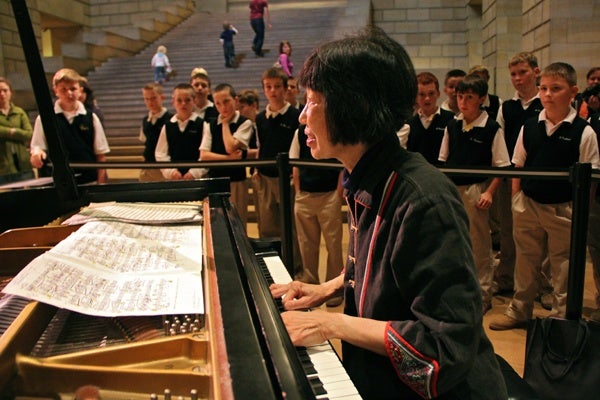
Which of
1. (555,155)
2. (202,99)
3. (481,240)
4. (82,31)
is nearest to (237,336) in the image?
(555,155)

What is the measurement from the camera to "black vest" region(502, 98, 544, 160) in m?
4.50

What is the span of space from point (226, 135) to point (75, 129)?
148 cm

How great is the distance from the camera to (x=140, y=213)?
2312 millimetres

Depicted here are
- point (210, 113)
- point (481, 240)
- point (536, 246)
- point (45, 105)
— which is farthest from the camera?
point (210, 113)

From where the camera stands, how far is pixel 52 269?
1372 mm

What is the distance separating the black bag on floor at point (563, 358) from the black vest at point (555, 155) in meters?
1.29

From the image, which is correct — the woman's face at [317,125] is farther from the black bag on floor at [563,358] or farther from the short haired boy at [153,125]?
the short haired boy at [153,125]

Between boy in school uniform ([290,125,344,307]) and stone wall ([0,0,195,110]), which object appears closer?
boy in school uniform ([290,125,344,307])

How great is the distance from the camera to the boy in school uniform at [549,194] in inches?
138

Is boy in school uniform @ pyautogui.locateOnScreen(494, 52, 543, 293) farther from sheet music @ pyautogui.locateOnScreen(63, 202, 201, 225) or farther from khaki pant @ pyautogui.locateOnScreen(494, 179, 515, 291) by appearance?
sheet music @ pyautogui.locateOnScreen(63, 202, 201, 225)

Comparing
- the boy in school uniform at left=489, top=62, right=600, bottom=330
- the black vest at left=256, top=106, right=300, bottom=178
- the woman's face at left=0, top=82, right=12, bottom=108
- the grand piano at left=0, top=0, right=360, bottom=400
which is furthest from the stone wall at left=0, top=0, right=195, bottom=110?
the grand piano at left=0, top=0, right=360, bottom=400

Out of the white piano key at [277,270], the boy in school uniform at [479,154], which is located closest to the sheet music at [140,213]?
the white piano key at [277,270]

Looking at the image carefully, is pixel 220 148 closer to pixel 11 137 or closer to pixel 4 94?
pixel 11 137

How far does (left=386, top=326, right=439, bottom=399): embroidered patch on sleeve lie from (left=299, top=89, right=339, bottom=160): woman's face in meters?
0.52
